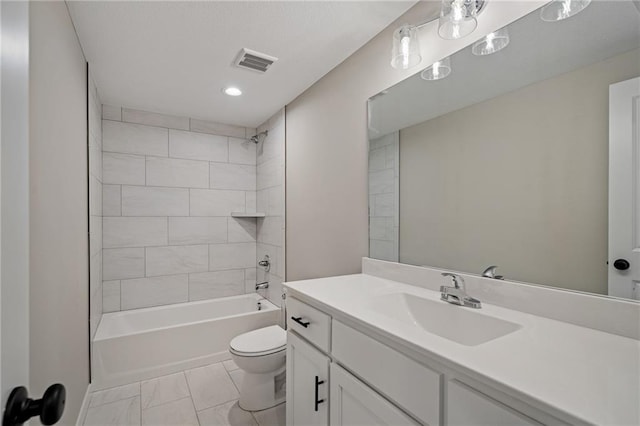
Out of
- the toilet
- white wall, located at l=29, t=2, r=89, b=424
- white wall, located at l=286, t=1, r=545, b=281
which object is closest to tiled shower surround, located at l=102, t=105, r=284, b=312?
white wall, located at l=286, t=1, r=545, b=281

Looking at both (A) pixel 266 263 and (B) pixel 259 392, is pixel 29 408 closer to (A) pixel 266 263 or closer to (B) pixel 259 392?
(B) pixel 259 392

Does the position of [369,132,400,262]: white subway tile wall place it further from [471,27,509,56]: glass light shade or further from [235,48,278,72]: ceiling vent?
[235,48,278,72]: ceiling vent

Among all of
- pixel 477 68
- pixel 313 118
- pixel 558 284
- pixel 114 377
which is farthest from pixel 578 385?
pixel 114 377

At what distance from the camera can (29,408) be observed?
49 cm

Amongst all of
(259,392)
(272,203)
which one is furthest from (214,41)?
(259,392)

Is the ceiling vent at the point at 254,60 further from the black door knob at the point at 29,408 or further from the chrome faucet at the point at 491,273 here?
the black door knob at the point at 29,408

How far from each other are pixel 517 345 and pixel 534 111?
0.84 m

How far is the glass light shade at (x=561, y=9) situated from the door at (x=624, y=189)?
0.99ft

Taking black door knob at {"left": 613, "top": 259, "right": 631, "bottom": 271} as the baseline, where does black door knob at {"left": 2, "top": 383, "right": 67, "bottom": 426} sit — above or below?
below

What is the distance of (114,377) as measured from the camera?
8.08 ft

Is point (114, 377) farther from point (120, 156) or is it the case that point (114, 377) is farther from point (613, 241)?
point (613, 241)

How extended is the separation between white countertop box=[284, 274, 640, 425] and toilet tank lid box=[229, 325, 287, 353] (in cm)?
117

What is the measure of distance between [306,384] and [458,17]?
66.6 inches

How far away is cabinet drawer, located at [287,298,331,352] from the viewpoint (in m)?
1.29
